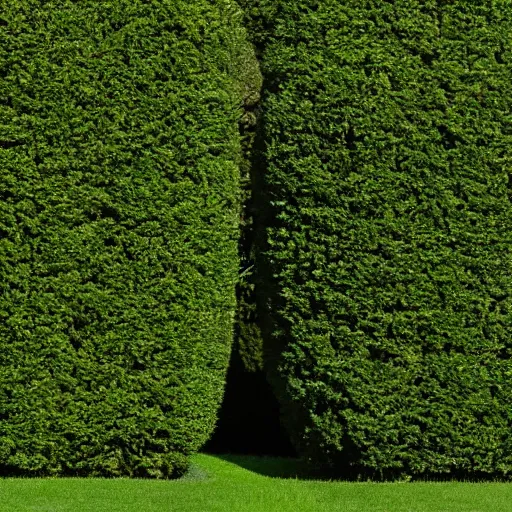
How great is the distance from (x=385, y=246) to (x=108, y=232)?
2.54 metres

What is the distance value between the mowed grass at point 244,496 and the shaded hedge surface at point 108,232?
47 centimetres

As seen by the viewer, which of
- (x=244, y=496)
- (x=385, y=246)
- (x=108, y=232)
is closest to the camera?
(x=244, y=496)

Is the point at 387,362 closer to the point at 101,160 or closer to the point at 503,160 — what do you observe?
the point at 503,160

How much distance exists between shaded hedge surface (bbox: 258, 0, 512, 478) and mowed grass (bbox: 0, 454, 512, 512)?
0.43 m

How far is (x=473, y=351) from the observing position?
8047 millimetres

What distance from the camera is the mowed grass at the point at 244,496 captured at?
6727 mm

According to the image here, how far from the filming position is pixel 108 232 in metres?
7.79

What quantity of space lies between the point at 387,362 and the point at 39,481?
3.32 meters

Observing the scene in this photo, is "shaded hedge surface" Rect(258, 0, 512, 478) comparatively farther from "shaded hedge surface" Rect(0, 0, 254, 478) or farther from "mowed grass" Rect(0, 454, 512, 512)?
"shaded hedge surface" Rect(0, 0, 254, 478)

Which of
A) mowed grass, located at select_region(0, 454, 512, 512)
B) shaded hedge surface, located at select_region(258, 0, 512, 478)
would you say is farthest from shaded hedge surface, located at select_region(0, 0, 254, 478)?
shaded hedge surface, located at select_region(258, 0, 512, 478)

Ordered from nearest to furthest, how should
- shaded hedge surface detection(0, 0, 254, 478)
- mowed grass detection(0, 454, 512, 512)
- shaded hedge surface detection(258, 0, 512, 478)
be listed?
mowed grass detection(0, 454, 512, 512) < shaded hedge surface detection(0, 0, 254, 478) < shaded hedge surface detection(258, 0, 512, 478)

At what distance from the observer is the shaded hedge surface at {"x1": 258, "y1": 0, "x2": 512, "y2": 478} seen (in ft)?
26.1

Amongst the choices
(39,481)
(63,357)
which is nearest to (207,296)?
(63,357)

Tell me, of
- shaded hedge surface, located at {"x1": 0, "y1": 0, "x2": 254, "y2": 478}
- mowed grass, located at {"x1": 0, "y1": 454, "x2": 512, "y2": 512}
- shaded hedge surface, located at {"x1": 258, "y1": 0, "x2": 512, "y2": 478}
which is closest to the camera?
mowed grass, located at {"x1": 0, "y1": 454, "x2": 512, "y2": 512}
